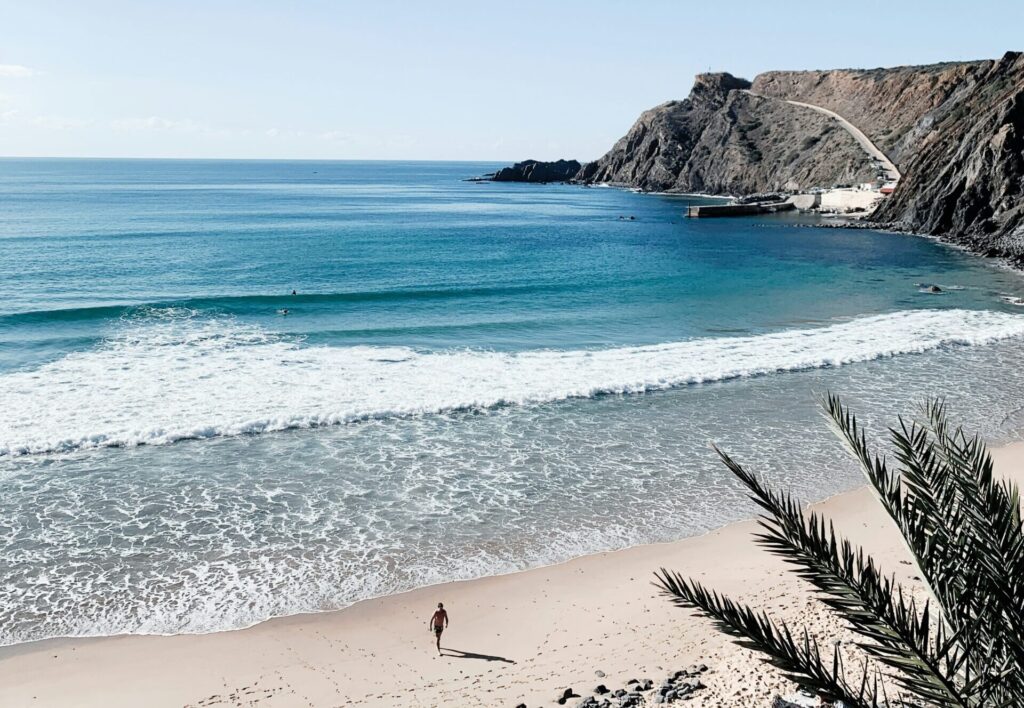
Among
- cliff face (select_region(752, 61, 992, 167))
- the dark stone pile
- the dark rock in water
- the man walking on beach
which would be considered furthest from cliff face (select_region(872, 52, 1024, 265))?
the dark rock in water

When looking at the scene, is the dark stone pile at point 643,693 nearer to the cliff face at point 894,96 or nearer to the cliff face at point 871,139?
the cliff face at point 871,139

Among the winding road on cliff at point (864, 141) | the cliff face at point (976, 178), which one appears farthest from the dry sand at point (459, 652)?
the winding road on cliff at point (864, 141)

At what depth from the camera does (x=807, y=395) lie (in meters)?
24.4

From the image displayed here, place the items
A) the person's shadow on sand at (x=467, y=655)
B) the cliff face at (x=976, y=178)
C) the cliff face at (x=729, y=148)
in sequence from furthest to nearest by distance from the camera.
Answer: the cliff face at (x=729, y=148), the cliff face at (x=976, y=178), the person's shadow on sand at (x=467, y=655)

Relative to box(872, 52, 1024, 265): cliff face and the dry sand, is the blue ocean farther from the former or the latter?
box(872, 52, 1024, 265): cliff face

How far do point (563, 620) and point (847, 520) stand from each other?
651 cm

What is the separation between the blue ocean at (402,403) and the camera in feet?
48.4

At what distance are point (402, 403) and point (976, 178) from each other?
53.2m

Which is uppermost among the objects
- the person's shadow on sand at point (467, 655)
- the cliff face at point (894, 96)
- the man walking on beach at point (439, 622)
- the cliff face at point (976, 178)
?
the cliff face at point (894, 96)

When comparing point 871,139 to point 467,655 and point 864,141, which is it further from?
point 467,655

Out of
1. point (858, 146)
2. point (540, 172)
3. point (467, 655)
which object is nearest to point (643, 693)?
point (467, 655)

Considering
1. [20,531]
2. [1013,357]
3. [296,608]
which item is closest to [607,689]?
[296,608]

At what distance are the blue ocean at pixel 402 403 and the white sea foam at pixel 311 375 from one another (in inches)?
5.1

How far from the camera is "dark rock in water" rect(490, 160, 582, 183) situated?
160 meters
